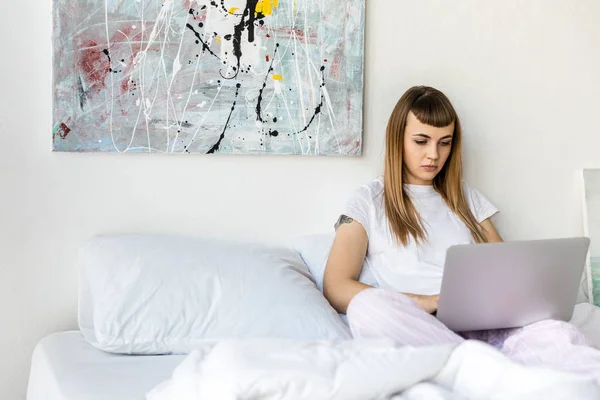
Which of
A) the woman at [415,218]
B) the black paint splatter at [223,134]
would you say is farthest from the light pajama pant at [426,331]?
the black paint splatter at [223,134]

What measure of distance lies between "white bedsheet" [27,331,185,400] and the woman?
452 millimetres

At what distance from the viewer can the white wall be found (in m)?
1.85

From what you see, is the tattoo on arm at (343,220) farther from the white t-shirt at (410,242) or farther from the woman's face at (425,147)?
the woman's face at (425,147)

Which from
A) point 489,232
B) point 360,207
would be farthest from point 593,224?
point 360,207

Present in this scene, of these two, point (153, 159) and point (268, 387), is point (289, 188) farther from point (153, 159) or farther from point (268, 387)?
point (268, 387)

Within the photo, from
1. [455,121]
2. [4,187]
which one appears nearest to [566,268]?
[455,121]

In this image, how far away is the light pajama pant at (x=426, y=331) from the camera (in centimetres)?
154

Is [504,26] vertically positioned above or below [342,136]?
above

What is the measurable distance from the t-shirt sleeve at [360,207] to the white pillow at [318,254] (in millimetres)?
100

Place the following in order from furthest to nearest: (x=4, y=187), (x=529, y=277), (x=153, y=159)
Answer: (x=153, y=159) < (x=4, y=187) < (x=529, y=277)

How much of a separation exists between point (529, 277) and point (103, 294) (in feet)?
3.10

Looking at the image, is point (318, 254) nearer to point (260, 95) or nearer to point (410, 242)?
point (410, 242)

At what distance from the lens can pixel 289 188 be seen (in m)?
2.12

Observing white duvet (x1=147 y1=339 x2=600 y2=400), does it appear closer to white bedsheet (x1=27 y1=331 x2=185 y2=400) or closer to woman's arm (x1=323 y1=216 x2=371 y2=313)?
white bedsheet (x1=27 y1=331 x2=185 y2=400)
